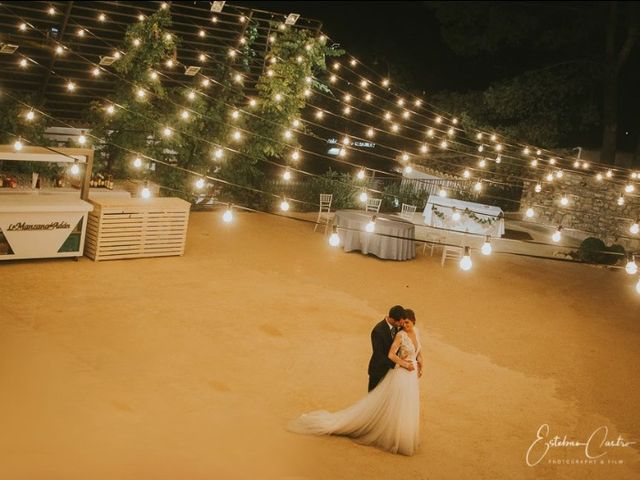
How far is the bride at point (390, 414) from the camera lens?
19.2ft

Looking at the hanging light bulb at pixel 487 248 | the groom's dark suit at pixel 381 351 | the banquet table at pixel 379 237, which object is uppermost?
the hanging light bulb at pixel 487 248

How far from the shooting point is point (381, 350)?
6.13 meters

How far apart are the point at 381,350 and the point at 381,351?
1 centimetres

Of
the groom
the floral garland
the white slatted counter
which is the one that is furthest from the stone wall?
the groom

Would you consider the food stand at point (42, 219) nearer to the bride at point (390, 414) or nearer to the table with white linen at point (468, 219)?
the bride at point (390, 414)

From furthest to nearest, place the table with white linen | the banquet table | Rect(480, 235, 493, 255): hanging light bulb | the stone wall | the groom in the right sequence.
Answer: the stone wall
the table with white linen
the banquet table
Rect(480, 235, 493, 255): hanging light bulb
the groom

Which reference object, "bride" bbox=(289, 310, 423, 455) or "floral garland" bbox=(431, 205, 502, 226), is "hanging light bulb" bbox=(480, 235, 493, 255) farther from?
"floral garland" bbox=(431, 205, 502, 226)

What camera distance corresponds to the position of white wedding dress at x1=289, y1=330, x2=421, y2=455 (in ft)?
19.2

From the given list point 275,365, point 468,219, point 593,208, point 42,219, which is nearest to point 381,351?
point 275,365

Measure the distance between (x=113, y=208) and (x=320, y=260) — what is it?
13.1ft

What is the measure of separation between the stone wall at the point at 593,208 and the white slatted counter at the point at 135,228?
367 inches

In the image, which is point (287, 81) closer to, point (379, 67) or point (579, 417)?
point (379, 67)

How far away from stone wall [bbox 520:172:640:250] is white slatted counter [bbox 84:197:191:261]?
931cm

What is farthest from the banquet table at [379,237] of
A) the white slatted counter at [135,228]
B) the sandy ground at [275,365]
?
the white slatted counter at [135,228]
